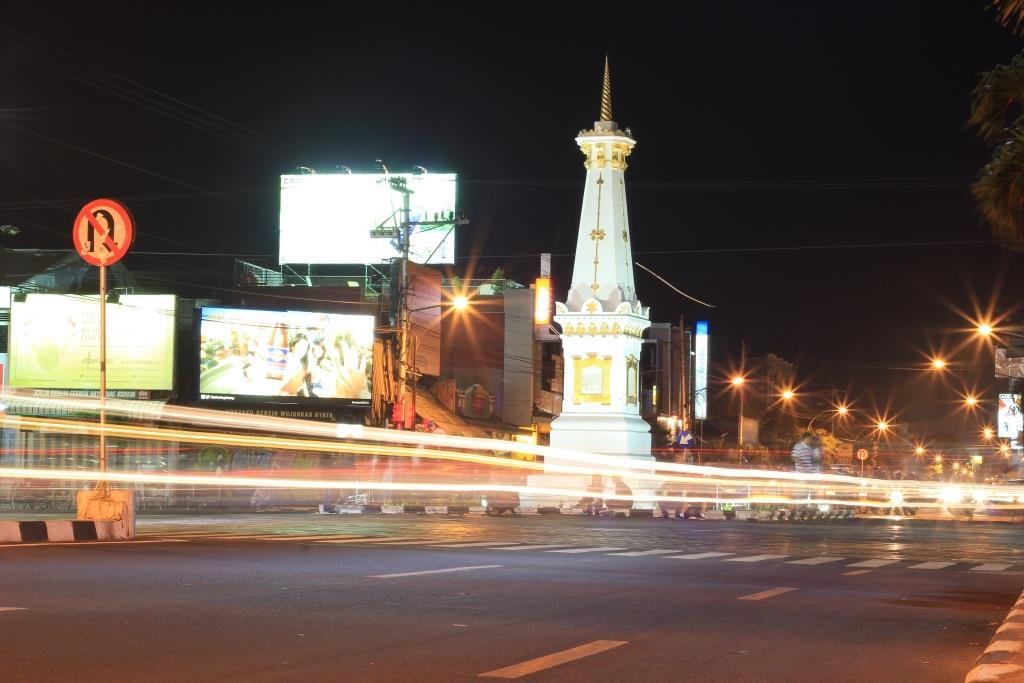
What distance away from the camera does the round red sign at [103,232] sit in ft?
67.5

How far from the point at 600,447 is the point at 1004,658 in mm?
44826

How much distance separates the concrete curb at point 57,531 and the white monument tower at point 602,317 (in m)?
33.8

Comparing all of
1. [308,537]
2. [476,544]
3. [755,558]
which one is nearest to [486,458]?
[308,537]

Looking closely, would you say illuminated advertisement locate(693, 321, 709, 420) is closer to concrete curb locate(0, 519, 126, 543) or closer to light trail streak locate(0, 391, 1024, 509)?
light trail streak locate(0, 391, 1024, 509)

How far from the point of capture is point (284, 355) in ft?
183

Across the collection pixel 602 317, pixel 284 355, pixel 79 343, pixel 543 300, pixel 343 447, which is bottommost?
pixel 343 447

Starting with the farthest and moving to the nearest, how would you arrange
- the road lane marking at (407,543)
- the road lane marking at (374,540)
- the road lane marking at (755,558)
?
the road lane marking at (374,540) → the road lane marking at (407,543) → the road lane marking at (755,558)

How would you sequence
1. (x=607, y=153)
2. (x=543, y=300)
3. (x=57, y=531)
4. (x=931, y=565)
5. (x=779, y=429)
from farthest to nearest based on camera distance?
(x=779, y=429), (x=543, y=300), (x=607, y=153), (x=931, y=565), (x=57, y=531)

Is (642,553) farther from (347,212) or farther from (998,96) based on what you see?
(347,212)

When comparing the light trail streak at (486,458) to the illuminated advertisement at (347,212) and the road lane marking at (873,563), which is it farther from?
the road lane marking at (873,563)

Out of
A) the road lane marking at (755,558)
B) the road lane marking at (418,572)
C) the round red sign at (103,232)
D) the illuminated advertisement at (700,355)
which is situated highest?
the illuminated advertisement at (700,355)

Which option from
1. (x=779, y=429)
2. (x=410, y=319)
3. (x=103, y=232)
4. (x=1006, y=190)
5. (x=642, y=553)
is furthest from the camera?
(x=779, y=429)

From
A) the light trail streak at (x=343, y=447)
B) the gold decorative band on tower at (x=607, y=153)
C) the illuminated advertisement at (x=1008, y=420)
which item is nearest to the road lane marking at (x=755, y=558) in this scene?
the light trail streak at (x=343, y=447)

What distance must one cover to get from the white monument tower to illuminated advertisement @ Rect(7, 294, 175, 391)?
15.9m
